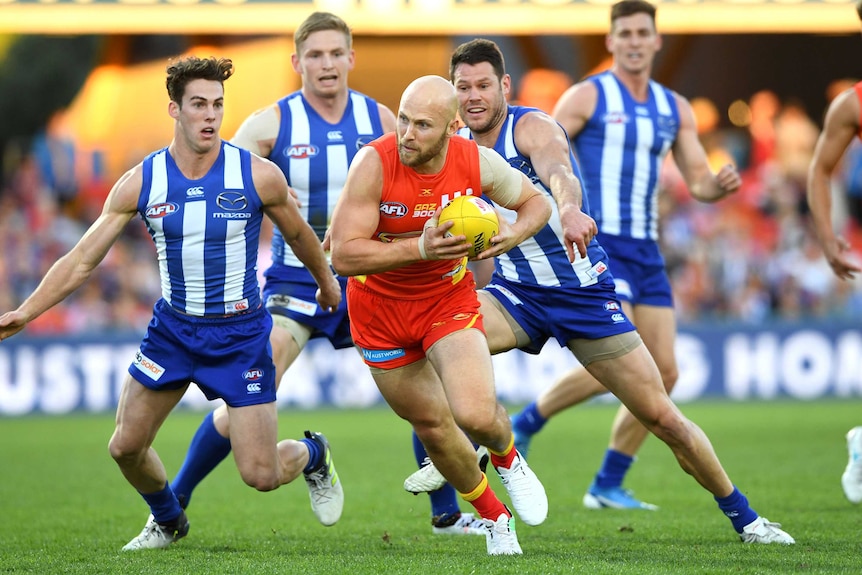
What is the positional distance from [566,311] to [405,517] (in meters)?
1.97

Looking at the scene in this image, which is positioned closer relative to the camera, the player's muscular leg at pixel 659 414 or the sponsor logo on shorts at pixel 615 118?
the player's muscular leg at pixel 659 414

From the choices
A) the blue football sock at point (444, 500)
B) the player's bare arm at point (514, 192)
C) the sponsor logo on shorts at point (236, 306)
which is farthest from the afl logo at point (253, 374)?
the player's bare arm at point (514, 192)

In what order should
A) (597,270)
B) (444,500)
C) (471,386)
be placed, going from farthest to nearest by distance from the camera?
1. (444,500)
2. (597,270)
3. (471,386)

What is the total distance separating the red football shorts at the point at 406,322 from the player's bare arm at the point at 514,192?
44 centimetres

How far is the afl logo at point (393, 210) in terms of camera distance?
5566mm

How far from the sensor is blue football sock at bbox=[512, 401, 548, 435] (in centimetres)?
806

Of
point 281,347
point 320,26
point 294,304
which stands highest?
point 320,26

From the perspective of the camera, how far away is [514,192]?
5.77 m

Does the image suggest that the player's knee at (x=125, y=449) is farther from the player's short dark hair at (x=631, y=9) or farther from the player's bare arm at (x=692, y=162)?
the player's short dark hair at (x=631, y=9)

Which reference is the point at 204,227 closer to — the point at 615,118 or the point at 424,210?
the point at 424,210

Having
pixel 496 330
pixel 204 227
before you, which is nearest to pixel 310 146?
pixel 204 227

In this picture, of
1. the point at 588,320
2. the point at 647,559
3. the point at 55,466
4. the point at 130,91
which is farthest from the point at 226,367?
the point at 130,91

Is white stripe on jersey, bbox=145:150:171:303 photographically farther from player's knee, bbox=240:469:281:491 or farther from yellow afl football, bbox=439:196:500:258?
yellow afl football, bbox=439:196:500:258

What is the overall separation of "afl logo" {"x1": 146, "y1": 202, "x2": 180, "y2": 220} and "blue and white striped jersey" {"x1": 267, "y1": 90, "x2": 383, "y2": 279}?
131cm
